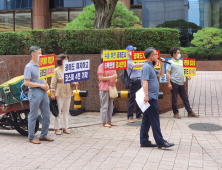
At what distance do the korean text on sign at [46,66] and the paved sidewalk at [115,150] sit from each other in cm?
132

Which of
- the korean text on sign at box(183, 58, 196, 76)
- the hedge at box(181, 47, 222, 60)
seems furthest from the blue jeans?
the hedge at box(181, 47, 222, 60)

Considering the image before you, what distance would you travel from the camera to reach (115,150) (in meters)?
6.25

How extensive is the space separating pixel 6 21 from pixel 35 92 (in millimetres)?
24912

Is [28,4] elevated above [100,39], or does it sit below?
above

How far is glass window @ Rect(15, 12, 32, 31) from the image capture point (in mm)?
29156

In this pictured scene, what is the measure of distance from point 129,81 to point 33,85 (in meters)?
2.81

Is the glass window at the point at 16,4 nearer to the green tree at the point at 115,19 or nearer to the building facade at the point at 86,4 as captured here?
the building facade at the point at 86,4

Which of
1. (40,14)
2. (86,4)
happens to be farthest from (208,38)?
(40,14)

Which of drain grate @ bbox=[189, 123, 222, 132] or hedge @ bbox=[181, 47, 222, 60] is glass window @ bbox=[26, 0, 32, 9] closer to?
hedge @ bbox=[181, 47, 222, 60]

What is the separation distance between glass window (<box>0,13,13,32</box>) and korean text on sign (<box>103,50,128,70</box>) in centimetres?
2351

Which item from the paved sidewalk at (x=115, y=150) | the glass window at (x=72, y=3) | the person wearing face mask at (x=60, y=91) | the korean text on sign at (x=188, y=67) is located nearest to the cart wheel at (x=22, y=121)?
the paved sidewalk at (x=115, y=150)

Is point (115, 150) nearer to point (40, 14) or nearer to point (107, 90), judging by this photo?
point (107, 90)

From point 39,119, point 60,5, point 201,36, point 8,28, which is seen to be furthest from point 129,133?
point 8,28

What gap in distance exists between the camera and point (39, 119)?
7102 mm
